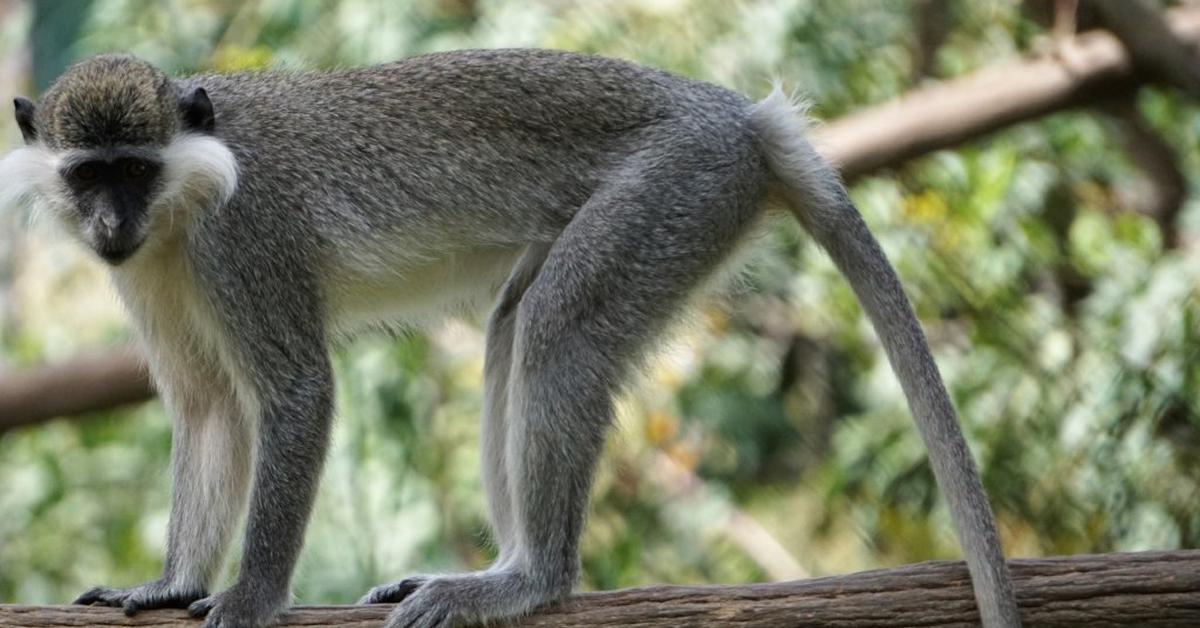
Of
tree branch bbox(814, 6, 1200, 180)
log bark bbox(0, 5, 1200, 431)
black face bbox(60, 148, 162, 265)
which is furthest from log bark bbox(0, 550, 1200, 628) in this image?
tree branch bbox(814, 6, 1200, 180)

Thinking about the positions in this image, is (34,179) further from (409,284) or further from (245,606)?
(245,606)

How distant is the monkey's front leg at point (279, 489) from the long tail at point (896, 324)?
178 cm

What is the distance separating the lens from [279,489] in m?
5.21

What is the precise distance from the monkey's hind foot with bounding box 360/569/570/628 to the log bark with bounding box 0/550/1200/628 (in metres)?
0.08

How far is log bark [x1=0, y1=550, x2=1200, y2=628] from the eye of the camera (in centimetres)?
483

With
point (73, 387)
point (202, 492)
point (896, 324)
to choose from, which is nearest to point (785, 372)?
point (73, 387)

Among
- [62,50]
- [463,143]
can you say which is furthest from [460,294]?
[62,50]

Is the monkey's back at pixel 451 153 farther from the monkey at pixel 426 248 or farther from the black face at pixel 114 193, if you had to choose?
the black face at pixel 114 193

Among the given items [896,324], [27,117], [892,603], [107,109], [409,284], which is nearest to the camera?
[892,603]

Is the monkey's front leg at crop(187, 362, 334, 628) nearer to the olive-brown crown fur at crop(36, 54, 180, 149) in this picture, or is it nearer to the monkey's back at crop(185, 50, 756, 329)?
the monkey's back at crop(185, 50, 756, 329)

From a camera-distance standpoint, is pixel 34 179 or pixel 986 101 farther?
pixel 986 101

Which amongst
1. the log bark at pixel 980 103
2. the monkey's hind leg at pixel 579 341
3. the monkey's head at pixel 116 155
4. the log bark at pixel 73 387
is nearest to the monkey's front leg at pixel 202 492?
the monkey's hind leg at pixel 579 341

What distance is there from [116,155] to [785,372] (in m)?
6.26

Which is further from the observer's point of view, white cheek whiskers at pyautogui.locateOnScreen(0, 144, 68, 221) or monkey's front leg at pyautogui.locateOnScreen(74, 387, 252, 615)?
monkey's front leg at pyautogui.locateOnScreen(74, 387, 252, 615)
